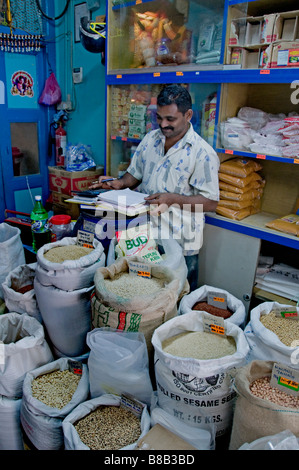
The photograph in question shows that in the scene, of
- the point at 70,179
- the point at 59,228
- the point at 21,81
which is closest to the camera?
the point at 59,228

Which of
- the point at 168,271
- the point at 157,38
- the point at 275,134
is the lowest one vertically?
the point at 168,271

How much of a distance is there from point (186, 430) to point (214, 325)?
0.39 metres

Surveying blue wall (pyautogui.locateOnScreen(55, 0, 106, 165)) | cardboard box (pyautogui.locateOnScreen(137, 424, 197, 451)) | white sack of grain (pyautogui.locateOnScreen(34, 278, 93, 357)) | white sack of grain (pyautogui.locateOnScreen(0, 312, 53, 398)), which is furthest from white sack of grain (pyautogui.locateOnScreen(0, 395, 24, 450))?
blue wall (pyautogui.locateOnScreen(55, 0, 106, 165))

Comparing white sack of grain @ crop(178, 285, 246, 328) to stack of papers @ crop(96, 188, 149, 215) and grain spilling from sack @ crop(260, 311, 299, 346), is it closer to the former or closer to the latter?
grain spilling from sack @ crop(260, 311, 299, 346)

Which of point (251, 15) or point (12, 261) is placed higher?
point (251, 15)

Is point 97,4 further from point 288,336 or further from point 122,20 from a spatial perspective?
point 288,336

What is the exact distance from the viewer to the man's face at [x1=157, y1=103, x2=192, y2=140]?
2061 millimetres

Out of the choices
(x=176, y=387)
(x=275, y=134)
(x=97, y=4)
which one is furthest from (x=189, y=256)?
(x=97, y=4)

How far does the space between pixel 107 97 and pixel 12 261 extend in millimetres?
1677

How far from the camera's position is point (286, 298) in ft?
7.85

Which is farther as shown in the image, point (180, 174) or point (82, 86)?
point (82, 86)

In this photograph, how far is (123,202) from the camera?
6.74 ft

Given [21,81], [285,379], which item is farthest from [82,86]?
[285,379]

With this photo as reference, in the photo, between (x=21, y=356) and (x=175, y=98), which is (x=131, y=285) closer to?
(x=21, y=356)
